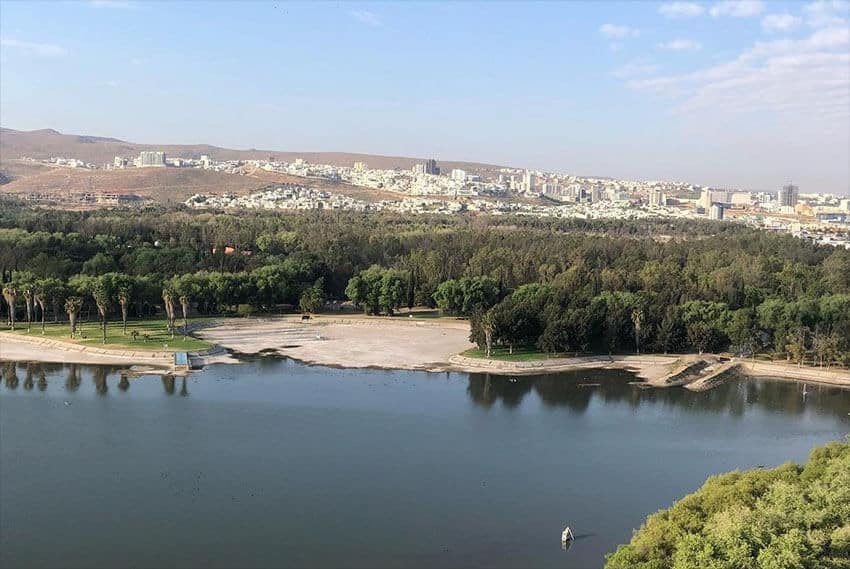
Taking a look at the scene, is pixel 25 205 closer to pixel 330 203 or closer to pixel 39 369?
pixel 330 203

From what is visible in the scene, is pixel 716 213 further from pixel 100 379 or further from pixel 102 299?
pixel 100 379

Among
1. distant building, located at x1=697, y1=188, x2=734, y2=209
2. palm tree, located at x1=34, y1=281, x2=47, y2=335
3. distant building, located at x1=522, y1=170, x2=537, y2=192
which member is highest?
distant building, located at x1=522, y1=170, x2=537, y2=192

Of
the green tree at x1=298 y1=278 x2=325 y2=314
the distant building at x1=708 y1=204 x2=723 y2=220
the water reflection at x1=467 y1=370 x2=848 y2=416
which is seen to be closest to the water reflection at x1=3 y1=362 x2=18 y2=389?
the green tree at x1=298 y1=278 x2=325 y2=314

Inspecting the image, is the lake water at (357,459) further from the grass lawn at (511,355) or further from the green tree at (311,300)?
the green tree at (311,300)

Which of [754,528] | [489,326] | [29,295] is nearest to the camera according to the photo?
[754,528]

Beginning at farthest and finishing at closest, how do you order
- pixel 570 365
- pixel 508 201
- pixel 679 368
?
pixel 508 201, pixel 570 365, pixel 679 368

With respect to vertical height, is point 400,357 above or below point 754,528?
below

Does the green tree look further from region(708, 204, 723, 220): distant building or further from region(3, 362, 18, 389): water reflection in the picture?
region(708, 204, 723, 220): distant building

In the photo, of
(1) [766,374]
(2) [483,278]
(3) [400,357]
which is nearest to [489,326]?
(3) [400,357]
